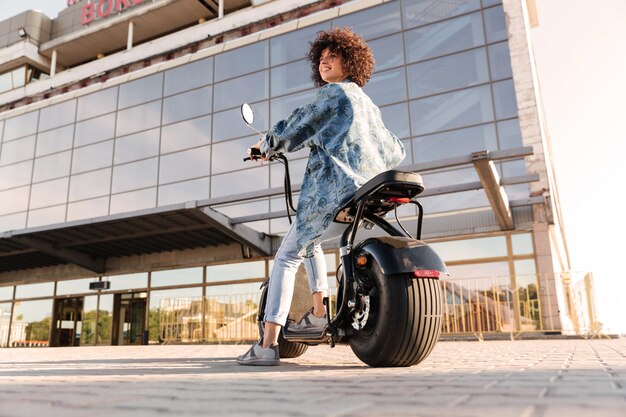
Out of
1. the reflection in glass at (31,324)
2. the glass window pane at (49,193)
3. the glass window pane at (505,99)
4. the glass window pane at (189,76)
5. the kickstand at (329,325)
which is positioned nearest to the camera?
the kickstand at (329,325)

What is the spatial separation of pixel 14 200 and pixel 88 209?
4310 millimetres

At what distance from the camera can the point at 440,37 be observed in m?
14.9

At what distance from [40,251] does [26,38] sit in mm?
11778

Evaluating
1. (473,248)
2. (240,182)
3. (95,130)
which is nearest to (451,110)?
(473,248)

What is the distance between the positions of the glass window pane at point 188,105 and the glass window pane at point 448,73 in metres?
7.27

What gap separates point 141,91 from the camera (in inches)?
755

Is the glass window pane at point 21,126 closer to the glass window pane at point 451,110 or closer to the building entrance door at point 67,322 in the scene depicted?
the building entrance door at point 67,322

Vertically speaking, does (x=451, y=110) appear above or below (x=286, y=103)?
below

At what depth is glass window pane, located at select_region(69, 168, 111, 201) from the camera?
18.3 meters

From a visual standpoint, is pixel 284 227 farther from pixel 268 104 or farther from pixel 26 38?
pixel 26 38

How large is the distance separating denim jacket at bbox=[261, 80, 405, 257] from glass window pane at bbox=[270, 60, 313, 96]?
13652mm

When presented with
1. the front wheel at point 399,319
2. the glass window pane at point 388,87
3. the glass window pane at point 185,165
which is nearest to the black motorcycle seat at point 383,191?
the front wheel at point 399,319

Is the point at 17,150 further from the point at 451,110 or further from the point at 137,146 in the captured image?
the point at 451,110

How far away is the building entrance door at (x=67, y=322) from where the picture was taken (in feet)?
62.0
